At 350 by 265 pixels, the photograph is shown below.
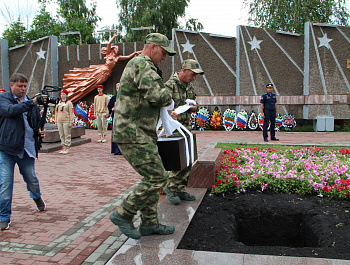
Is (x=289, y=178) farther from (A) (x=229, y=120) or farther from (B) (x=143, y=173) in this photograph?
(A) (x=229, y=120)

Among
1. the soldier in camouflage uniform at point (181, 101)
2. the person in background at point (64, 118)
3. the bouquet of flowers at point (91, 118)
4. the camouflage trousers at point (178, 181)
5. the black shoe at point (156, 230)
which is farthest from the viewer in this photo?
the bouquet of flowers at point (91, 118)

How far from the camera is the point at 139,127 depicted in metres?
2.94

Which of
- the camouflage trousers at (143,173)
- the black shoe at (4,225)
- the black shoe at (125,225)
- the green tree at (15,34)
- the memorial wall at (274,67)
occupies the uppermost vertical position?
the green tree at (15,34)

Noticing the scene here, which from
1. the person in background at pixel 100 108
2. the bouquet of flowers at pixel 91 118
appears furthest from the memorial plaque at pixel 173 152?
the bouquet of flowers at pixel 91 118

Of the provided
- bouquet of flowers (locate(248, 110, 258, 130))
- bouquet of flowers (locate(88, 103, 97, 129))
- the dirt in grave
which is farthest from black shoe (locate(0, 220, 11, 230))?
bouquet of flowers (locate(88, 103, 97, 129))

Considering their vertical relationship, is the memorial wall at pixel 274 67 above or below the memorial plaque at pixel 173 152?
above

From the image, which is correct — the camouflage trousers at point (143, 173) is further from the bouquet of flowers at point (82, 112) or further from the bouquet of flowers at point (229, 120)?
the bouquet of flowers at point (82, 112)

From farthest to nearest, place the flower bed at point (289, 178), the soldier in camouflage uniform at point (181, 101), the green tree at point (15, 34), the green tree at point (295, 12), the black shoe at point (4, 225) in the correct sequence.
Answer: the green tree at point (15, 34), the green tree at point (295, 12), the flower bed at point (289, 178), the soldier in camouflage uniform at point (181, 101), the black shoe at point (4, 225)

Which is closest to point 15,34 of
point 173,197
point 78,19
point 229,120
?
point 78,19

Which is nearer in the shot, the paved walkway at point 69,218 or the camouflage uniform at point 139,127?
the camouflage uniform at point 139,127

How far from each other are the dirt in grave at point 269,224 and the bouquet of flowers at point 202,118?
36.6 feet

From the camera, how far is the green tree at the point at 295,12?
22.7 meters

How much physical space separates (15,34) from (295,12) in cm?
2386

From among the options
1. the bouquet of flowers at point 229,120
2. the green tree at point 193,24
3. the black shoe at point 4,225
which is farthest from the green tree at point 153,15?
the black shoe at point 4,225
